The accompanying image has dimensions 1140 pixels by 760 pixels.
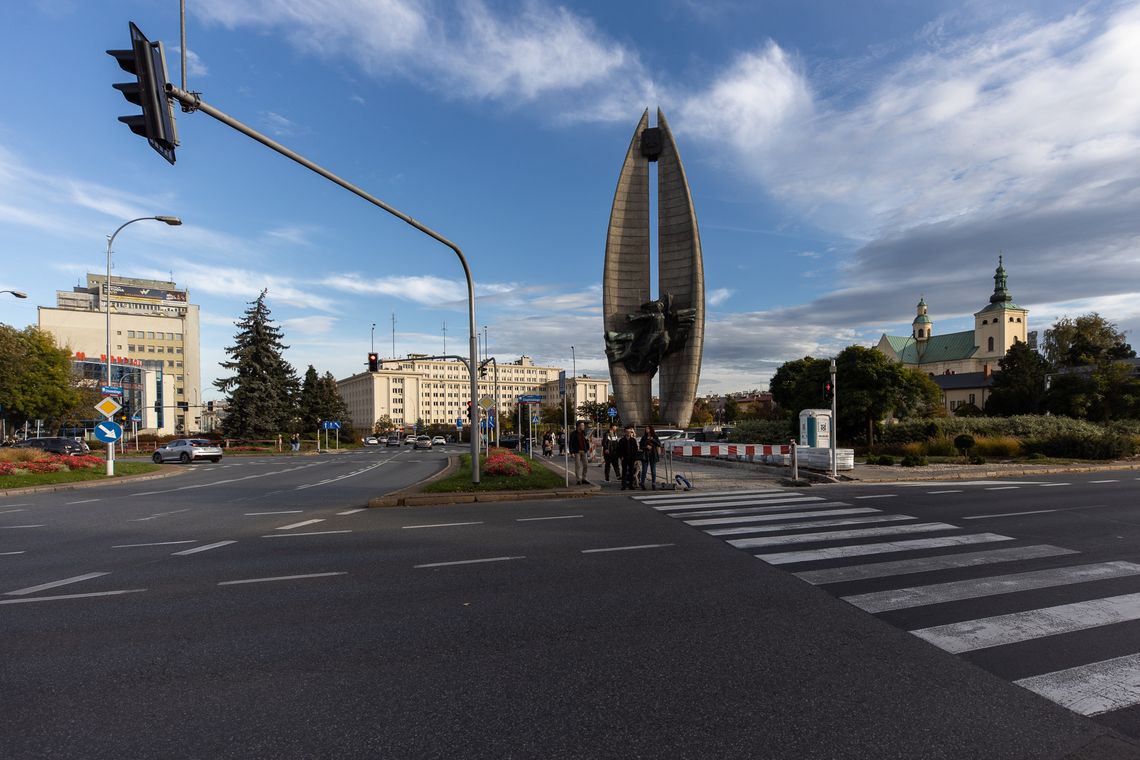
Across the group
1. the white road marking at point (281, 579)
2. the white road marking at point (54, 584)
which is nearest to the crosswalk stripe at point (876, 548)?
the white road marking at point (281, 579)

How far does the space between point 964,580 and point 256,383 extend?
56669mm

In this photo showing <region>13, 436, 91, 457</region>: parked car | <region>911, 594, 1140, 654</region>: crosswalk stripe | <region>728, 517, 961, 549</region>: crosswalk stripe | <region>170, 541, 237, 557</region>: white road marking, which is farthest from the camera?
<region>13, 436, 91, 457</region>: parked car

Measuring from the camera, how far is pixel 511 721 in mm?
3646

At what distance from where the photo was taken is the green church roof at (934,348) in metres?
119

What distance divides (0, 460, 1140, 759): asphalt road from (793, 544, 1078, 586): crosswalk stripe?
11.7 inches

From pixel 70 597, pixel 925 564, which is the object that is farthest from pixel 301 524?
pixel 925 564

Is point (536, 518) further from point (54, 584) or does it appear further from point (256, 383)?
point (256, 383)

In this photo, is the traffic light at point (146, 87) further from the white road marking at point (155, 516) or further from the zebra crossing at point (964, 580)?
the zebra crossing at point (964, 580)

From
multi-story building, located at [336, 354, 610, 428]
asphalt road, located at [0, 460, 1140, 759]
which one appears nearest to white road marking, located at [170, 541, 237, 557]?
asphalt road, located at [0, 460, 1140, 759]

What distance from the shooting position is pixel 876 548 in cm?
839

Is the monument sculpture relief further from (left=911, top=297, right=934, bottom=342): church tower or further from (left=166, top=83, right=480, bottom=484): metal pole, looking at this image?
(left=911, top=297, right=934, bottom=342): church tower

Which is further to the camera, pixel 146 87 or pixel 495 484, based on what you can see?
pixel 495 484

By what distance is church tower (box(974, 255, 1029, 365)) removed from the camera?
359ft

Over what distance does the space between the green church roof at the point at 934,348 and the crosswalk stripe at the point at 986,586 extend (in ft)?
407
